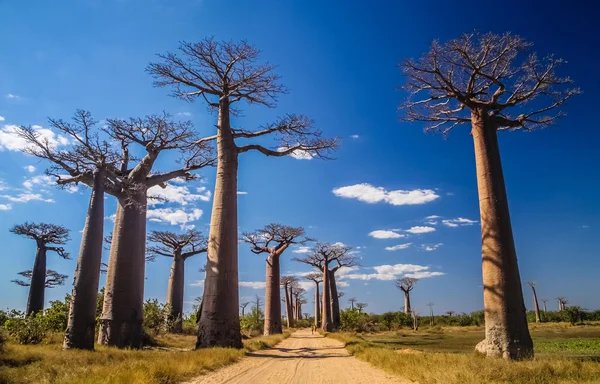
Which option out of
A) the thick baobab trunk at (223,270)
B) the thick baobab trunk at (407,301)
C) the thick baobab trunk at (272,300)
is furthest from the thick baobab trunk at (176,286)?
the thick baobab trunk at (407,301)

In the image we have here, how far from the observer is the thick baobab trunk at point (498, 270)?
729cm

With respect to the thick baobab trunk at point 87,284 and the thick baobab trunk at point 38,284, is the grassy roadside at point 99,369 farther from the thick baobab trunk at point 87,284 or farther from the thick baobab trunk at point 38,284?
the thick baobab trunk at point 38,284

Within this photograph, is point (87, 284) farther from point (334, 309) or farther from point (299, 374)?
point (334, 309)

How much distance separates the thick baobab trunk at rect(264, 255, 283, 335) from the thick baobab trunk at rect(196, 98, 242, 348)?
42.4 ft

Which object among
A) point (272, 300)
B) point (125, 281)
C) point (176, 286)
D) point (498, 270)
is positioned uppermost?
point (176, 286)

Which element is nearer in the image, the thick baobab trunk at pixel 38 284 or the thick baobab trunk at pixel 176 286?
the thick baobab trunk at pixel 38 284

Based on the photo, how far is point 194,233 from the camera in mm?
24938

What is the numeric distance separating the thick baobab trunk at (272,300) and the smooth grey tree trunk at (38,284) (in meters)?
14.1

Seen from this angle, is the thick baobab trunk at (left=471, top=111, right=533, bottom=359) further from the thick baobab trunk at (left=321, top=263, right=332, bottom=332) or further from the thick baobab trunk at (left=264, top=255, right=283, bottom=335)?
the thick baobab trunk at (left=321, top=263, right=332, bottom=332)

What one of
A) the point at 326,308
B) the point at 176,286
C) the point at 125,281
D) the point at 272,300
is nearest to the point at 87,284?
the point at 125,281

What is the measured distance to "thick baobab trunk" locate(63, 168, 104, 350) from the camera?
9359 millimetres

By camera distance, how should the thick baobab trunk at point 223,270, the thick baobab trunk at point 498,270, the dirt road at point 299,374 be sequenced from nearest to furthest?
the dirt road at point 299,374, the thick baobab trunk at point 498,270, the thick baobab trunk at point 223,270

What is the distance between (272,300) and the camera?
78.2 feet

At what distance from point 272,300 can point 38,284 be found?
48.9 feet
